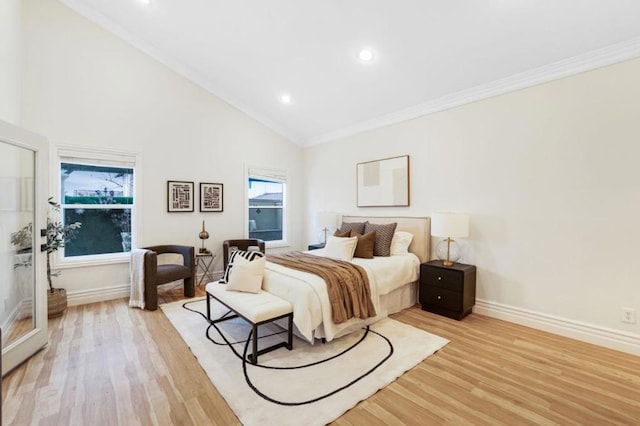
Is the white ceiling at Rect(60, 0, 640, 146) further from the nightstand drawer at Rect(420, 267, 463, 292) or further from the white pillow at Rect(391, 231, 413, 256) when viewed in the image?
the nightstand drawer at Rect(420, 267, 463, 292)

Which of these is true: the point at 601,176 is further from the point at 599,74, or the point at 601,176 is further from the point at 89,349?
the point at 89,349

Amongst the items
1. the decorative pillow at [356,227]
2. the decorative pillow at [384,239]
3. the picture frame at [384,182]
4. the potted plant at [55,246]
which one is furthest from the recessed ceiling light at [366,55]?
the potted plant at [55,246]

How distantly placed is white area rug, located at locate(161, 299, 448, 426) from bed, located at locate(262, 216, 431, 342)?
0.19 meters

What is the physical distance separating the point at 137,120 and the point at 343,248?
355cm

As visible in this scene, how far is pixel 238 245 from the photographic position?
5363 mm

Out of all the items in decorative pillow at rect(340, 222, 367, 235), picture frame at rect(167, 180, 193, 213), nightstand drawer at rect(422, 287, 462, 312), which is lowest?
nightstand drawer at rect(422, 287, 462, 312)

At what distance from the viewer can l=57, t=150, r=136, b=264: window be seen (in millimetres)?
4156

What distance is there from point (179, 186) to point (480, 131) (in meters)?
4.41

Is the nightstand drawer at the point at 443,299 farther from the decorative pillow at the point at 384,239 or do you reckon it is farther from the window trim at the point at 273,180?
the window trim at the point at 273,180

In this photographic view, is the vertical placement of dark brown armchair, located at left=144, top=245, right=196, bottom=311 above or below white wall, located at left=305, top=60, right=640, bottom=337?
below

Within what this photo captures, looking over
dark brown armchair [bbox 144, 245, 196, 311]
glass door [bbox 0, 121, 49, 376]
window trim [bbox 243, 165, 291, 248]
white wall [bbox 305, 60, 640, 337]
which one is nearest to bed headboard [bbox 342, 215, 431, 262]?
white wall [bbox 305, 60, 640, 337]

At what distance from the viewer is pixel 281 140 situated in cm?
623

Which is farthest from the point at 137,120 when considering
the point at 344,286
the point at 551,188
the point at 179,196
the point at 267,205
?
the point at 551,188

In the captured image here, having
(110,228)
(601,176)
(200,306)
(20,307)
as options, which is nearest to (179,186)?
(110,228)
